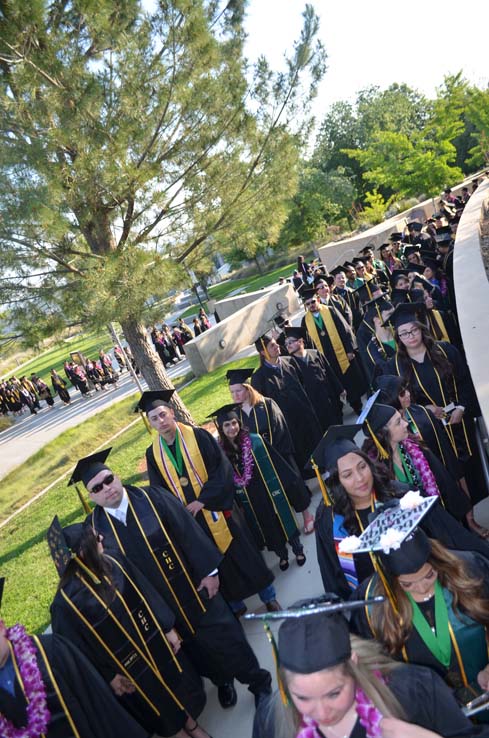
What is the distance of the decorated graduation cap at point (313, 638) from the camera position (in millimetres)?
1675

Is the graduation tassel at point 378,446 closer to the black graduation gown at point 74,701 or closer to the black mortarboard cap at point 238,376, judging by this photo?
the black graduation gown at point 74,701

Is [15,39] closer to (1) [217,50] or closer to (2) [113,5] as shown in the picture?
(2) [113,5]

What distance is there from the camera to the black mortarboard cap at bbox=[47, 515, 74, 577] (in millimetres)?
3260

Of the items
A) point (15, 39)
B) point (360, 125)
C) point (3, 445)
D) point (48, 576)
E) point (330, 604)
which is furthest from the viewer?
point (360, 125)

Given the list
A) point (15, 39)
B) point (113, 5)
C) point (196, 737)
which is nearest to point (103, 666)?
point (196, 737)

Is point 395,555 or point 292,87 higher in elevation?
point 292,87

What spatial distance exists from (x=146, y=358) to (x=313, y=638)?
7216 mm

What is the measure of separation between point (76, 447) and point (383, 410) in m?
11.9

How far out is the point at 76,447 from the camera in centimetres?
1402

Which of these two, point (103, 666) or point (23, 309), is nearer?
point (103, 666)

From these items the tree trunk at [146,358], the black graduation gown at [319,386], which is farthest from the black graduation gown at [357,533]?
the tree trunk at [146,358]

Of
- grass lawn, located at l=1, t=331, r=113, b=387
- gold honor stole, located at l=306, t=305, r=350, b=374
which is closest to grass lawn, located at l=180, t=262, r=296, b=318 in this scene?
grass lawn, located at l=1, t=331, r=113, b=387

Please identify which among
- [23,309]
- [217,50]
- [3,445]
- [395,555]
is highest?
[217,50]

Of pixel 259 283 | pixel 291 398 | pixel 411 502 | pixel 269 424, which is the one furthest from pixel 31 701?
→ pixel 259 283
